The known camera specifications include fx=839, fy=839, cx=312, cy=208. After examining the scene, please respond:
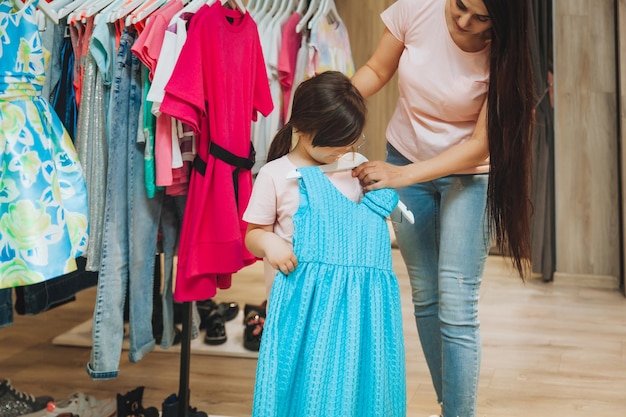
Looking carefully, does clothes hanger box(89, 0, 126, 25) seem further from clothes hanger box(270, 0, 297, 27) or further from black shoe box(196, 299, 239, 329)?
black shoe box(196, 299, 239, 329)

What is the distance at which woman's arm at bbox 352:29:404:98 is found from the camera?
215cm

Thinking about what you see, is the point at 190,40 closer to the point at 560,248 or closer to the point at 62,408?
the point at 62,408

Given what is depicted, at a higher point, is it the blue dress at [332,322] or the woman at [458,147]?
the woman at [458,147]

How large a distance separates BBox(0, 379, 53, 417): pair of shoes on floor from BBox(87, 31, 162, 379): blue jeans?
0.36 metres

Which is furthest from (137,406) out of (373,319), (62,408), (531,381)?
(531,381)

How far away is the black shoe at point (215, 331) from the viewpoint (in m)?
3.30

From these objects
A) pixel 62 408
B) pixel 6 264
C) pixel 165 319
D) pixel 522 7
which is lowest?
pixel 62 408

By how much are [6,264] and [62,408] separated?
31.0 inches

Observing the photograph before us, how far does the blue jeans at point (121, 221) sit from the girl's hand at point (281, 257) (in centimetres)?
76

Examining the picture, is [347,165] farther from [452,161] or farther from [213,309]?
[213,309]

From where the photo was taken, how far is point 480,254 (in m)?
2.10

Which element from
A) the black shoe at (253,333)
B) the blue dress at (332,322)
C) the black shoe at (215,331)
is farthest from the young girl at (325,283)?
the black shoe at (215,331)

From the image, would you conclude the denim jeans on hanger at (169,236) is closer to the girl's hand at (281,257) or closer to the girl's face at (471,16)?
the girl's hand at (281,257)

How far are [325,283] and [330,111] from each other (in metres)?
0.36
